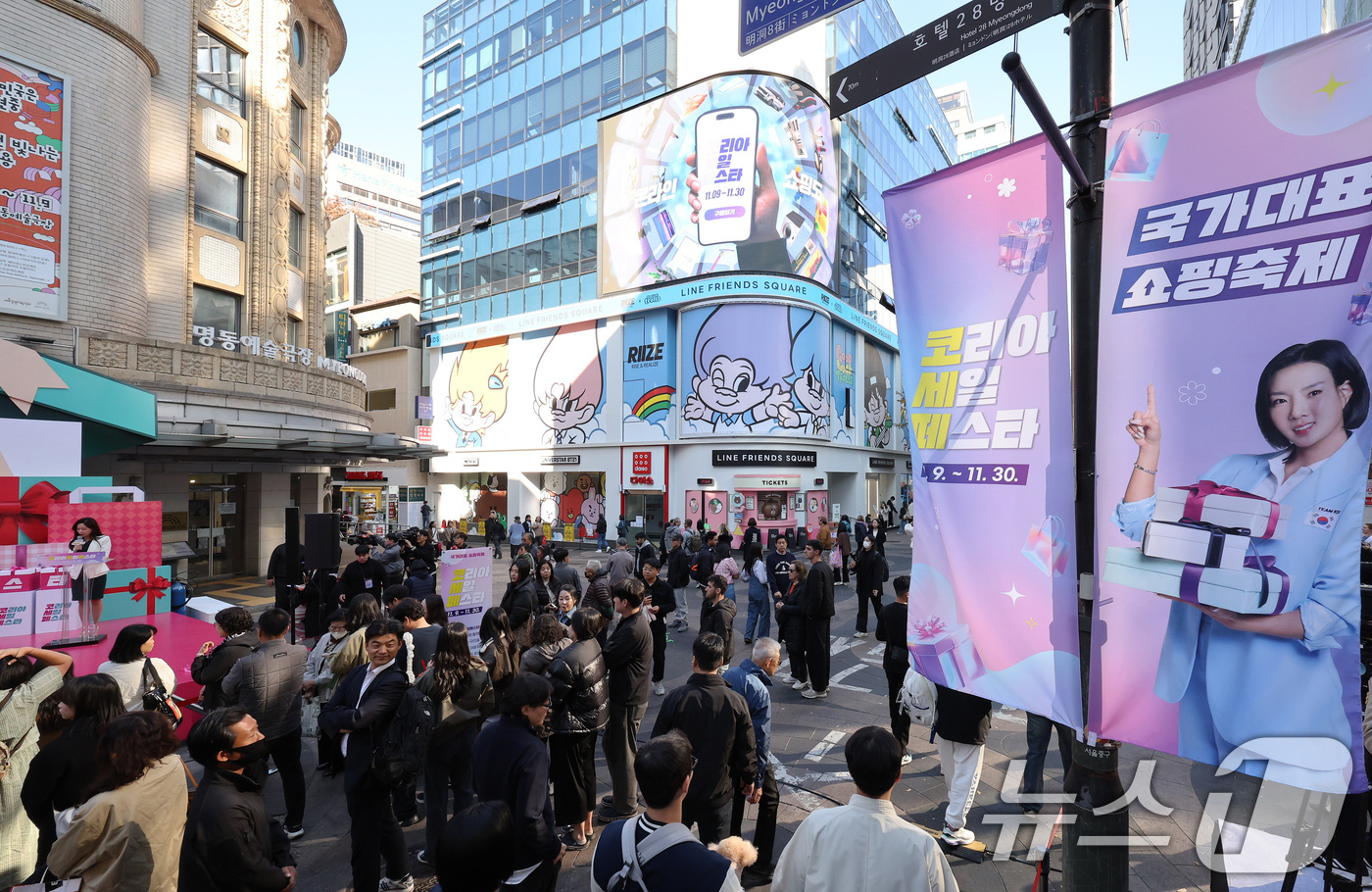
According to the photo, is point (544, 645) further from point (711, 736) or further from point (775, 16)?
point (775, 16)

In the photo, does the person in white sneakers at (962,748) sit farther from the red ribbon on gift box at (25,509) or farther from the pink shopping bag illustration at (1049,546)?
the red ribbon on gift box at (25,509)

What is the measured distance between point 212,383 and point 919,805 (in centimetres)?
1916

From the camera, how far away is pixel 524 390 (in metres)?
31.8

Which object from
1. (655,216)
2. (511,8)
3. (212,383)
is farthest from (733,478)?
(511,8)

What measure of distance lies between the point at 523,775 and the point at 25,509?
1129 cm

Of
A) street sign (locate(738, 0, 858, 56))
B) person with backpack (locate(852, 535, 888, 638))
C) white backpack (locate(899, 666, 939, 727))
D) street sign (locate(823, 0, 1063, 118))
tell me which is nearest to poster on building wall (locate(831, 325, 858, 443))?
person with backpack (locate(852, 535, 888, 638))

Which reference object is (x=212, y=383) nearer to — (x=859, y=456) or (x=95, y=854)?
(x=95, y=854)

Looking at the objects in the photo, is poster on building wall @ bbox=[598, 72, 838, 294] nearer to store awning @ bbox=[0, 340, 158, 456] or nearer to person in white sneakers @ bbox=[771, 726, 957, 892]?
store awning @ bbox=[0, 340, 158, 456]

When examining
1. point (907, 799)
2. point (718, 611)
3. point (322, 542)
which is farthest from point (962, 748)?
point (322, 542)

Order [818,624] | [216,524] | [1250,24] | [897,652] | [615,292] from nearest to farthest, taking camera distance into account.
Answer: [897,652]
[818,624]
[216,524]
[1250,24]
[615,292]

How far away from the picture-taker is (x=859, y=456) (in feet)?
106

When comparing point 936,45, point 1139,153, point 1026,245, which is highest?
point 936,45

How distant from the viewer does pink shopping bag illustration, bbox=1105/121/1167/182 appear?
2672 mm

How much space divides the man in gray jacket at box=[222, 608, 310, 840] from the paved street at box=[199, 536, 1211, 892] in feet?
1.45
